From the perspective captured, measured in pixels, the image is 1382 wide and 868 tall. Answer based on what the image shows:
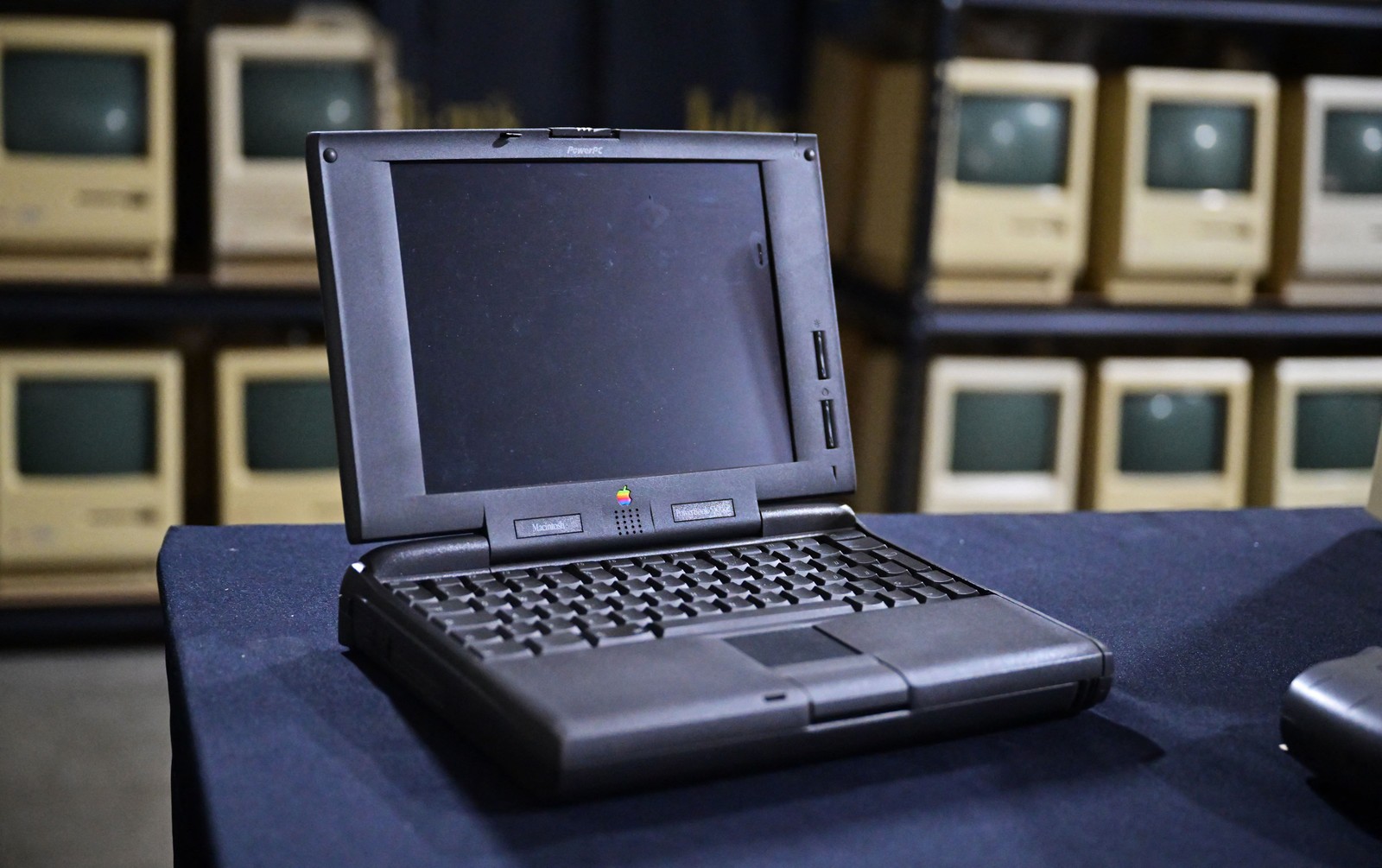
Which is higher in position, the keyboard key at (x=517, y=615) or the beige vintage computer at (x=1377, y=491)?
the beige vintage computer at (x=1377, y=491)

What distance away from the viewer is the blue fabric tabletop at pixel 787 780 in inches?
18.1

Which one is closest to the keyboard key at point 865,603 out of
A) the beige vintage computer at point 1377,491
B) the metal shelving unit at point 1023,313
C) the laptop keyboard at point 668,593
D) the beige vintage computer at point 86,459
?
the laptop keyboard at point 668,593

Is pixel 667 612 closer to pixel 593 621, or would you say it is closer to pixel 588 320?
pixel 593 621

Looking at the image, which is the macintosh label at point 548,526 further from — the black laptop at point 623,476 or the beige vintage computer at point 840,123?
the beige vintage computer at point 840,123

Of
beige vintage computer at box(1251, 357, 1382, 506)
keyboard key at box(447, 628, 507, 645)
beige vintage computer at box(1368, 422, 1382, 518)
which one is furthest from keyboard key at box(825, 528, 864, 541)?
beige vintage computer at box(1251, 357, 1382, 506)

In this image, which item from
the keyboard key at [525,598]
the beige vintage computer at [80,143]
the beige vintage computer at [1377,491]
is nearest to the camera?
the keyboard key at [525,598]

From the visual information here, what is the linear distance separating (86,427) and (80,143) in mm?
371

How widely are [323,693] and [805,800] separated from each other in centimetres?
20

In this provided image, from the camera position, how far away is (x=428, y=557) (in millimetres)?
599

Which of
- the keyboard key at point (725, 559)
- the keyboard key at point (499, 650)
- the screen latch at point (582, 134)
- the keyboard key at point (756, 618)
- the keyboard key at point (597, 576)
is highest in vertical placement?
the screen latch at point (582, 134)

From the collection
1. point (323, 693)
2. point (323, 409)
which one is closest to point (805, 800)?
point (323, 693)

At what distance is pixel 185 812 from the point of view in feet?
1.91

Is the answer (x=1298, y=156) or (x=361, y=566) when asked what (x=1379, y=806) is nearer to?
(x=361, y=566)

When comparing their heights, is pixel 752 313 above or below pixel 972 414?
Answer: above
